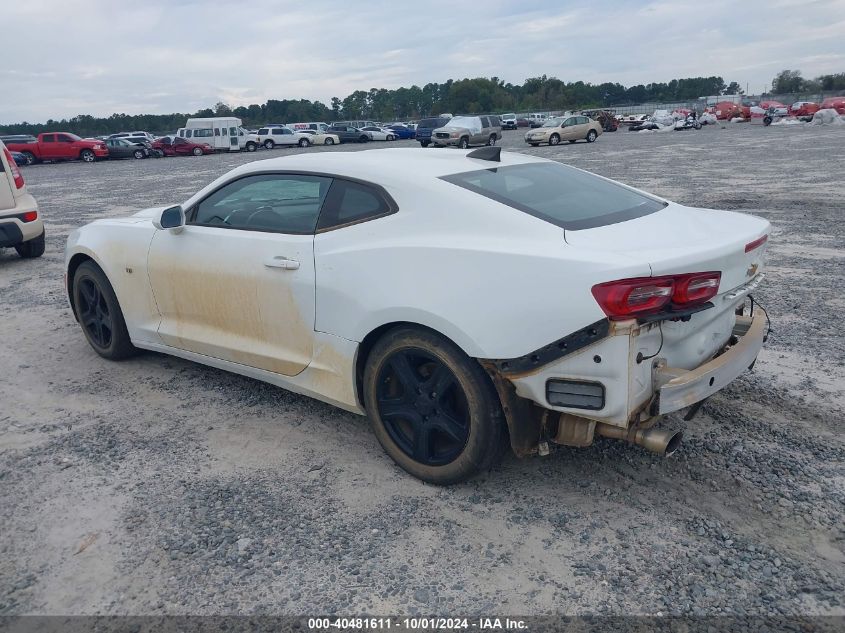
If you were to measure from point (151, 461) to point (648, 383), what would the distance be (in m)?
2.59

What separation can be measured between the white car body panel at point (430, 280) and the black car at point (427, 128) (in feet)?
119

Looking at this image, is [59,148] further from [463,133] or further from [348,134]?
[463,133]

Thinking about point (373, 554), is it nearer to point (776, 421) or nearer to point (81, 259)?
point (776, 421)

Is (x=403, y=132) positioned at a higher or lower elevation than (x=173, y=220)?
higher

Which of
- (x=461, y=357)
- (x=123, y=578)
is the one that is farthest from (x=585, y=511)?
(x=123, y=578)

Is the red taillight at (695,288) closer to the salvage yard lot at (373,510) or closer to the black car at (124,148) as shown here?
the salvage yard lot at (373,510)

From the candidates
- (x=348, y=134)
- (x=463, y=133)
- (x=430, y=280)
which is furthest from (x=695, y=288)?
(x=348, y=134)

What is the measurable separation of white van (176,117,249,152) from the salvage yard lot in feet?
138

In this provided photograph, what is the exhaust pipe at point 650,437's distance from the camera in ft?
9.27

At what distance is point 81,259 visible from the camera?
5152 mm

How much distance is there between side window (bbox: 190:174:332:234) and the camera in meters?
3.74

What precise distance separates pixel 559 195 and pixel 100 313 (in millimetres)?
3535

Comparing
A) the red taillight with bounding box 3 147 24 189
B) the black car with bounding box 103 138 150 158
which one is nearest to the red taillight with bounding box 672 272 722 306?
the red taillight with bounding box 3 147 24 189

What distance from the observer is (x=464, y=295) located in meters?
2.95
